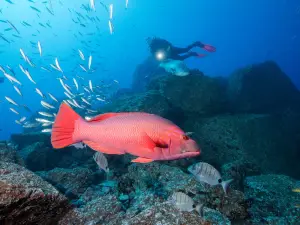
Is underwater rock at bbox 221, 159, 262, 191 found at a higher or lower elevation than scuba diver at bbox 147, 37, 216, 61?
lower

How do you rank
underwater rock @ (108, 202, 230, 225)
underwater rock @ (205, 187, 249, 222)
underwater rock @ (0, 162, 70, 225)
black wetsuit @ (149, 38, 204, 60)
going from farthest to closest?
black wetsuit @ (149, 38, 204, 60)
underwater rock @ (205, 187, 249, 222)
underwater rock @ (108, 202, 230, 225)
underwater rock @ (0, 162, 70, 225)

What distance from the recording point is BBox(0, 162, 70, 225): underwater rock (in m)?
1.98

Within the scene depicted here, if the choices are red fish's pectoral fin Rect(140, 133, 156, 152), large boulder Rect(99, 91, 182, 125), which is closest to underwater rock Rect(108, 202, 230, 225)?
red fish's pectoral fin Rect(140, 133, 156, 152)

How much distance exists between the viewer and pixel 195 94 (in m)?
10.4

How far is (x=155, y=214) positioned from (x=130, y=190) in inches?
113

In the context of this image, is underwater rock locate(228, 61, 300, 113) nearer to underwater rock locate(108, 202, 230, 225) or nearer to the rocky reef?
the rocky reef

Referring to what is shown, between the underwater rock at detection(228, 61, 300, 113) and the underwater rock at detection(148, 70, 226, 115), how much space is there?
6.73 feet

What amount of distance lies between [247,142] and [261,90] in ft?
18.3

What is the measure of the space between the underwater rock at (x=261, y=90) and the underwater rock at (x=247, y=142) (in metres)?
1.70

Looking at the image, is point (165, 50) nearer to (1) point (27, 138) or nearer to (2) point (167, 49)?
(2) point (167, 49)

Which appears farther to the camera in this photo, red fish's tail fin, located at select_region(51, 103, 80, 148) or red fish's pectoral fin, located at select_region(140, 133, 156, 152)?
red fish's tail fin, located at select_region(51, 103, 80, 148)

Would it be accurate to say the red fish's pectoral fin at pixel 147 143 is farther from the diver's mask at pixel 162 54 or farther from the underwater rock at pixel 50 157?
the diver's mask at pixel 162 54

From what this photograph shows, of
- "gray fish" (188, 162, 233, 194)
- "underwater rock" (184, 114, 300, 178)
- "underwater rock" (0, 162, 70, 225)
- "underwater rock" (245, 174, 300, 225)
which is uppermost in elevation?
"underwater rock" (184, 114, 300, 178)

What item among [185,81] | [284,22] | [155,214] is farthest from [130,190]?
[284,22]
